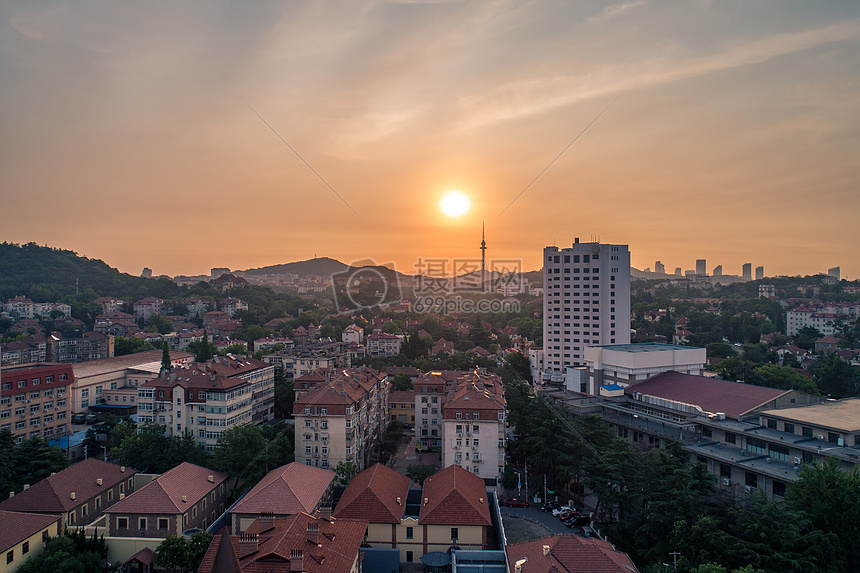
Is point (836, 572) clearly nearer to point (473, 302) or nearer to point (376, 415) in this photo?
point (376, 415)

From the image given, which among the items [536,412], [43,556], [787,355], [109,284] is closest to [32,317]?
[109,284]

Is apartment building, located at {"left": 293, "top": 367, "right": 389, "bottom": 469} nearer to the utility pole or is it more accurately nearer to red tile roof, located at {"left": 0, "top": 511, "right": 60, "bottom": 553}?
red tile roof, located at {"left": 0, "top": 511, "right": 60, "bottom": 553}

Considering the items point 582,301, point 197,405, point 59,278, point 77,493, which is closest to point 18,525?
point 77,493

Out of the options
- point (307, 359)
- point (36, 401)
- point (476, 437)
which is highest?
Answer: point (307, 359)

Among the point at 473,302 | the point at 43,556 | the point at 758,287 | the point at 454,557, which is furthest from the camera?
the point at 758,287

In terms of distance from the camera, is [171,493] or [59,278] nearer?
[171,493]

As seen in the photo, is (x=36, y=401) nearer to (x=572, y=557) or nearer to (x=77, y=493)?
(x=77, y=493)

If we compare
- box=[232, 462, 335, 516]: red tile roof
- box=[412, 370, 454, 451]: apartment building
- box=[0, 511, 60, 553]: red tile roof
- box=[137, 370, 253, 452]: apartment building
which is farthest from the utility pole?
box=[137, 370, 253, 452]: apartment building

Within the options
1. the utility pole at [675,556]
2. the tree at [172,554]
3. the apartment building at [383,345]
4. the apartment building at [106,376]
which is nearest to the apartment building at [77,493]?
the tree at [172,554]
